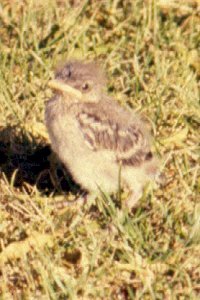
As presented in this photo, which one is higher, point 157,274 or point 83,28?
point 83,28

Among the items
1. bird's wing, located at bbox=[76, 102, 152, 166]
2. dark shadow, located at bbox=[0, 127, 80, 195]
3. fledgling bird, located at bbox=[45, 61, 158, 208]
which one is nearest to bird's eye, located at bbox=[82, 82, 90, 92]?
fledgling bird, located at bbox=[45, 61, 158, 208]

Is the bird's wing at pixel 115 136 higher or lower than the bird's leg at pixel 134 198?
higher

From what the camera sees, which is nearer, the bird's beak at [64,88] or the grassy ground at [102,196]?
the grassy ground at [102,196]

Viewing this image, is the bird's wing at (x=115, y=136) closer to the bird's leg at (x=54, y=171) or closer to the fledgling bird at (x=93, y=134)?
the fledgling bird at (x=93, y=134)

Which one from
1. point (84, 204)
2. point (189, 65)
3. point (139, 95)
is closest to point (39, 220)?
point (84, 204)

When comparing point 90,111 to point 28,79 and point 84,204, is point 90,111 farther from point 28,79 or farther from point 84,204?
point 28,79

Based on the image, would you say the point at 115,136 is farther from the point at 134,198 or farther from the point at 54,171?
the point at 54,171

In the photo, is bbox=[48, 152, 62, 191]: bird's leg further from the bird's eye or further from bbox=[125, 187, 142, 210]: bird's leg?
the bird's eye

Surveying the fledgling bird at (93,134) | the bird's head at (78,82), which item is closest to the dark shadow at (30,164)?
→ the fledgling bird at (93,134)

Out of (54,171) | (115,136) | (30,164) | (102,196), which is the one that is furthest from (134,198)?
(30,164)
